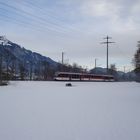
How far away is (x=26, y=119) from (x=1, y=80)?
34.8 m

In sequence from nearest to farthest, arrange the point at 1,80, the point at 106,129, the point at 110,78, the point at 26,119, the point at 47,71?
the point at 106,129, the point at 26,119, the point at 1,80, the point at 110,78, the point at 47,71

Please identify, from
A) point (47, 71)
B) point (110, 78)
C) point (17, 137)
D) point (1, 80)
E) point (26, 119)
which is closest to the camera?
point (17, 137)

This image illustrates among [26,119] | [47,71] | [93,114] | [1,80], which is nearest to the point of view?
[26,119]

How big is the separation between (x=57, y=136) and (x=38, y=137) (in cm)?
Answer: 63

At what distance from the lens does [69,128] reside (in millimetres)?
10742

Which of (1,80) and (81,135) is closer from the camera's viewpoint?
(81,135)

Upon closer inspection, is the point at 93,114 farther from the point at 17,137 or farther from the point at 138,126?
the point at 17,137

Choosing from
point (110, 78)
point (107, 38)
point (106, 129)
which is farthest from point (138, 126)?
point (110, 78)

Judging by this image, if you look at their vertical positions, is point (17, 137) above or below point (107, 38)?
below

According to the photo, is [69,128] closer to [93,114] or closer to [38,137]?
[38,137]

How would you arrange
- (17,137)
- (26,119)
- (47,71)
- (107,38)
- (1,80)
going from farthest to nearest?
1. (47,71)
2. (107,38)
3. (1,80)
4. (26,119)
5. (17,137)

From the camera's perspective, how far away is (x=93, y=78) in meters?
80.3

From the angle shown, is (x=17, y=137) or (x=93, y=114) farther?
(x=93, y=114)

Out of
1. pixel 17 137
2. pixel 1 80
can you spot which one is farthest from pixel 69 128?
pixel 1 80
